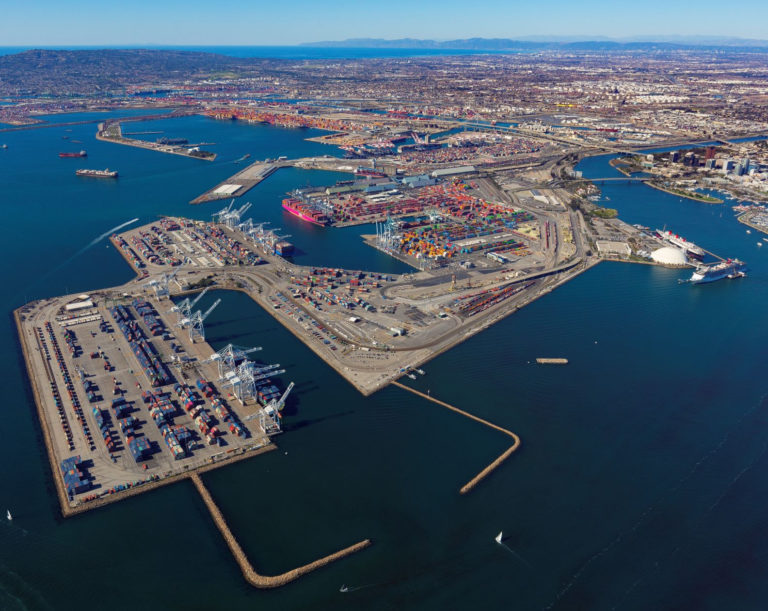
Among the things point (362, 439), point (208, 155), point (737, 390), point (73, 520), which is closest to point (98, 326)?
point (73, 520)

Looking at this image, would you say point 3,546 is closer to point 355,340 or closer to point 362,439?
point 362,439

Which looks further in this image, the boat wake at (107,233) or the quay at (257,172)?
the quay at (257,172)

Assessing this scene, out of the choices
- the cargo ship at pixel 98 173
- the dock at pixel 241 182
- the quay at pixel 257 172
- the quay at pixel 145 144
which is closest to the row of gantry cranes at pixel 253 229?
the dock at pixel 241 182

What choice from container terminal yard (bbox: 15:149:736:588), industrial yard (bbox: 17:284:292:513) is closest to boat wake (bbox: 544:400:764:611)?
container terminal yard (bbox: 15:149:736:588)

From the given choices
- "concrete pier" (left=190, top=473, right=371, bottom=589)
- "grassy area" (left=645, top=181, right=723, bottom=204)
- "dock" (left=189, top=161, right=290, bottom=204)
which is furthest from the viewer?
"grassy area" (left=645, top=181, right=723, bottom=204)

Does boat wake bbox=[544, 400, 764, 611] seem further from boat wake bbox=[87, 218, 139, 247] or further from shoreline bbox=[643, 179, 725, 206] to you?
shoreline bbox=[643, 179, 725, 206]

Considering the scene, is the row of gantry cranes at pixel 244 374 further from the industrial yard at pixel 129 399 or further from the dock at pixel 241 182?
the dock at pixel 241 182
